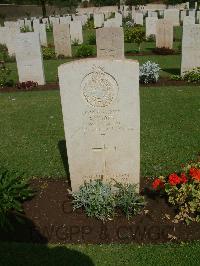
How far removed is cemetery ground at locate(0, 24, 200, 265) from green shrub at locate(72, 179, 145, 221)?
115 mm

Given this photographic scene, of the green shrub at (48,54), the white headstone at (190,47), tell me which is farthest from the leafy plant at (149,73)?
the green shrub at (48,54)

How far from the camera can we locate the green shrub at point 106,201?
210 inches

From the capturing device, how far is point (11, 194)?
5535 mm

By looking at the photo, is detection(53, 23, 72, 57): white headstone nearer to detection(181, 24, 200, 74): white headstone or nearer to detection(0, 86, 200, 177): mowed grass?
detection(0, 86, 200, 177): mowed grass

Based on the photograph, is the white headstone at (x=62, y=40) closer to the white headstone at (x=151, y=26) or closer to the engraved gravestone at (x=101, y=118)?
the white headstone at (x=151, y=26)

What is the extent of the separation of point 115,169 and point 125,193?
401mm

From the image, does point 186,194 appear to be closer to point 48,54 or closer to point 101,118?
point 101,118

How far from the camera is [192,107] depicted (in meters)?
10.4

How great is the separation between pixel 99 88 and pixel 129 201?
1.65 meters

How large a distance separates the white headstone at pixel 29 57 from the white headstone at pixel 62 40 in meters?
6.17

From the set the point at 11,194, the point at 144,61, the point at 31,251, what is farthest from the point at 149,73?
the point at 31,251

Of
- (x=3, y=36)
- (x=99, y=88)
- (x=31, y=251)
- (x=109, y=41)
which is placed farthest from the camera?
(x=3, y=36)

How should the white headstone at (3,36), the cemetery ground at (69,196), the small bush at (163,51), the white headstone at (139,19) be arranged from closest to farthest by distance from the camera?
the cemetery ground at (69,196), the small bush at (163,51), the white headstone at (3,36), the white headstone at (139,19)

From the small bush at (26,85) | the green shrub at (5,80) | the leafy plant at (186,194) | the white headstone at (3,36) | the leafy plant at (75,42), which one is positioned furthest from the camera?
the leafy plant at (75,42)
